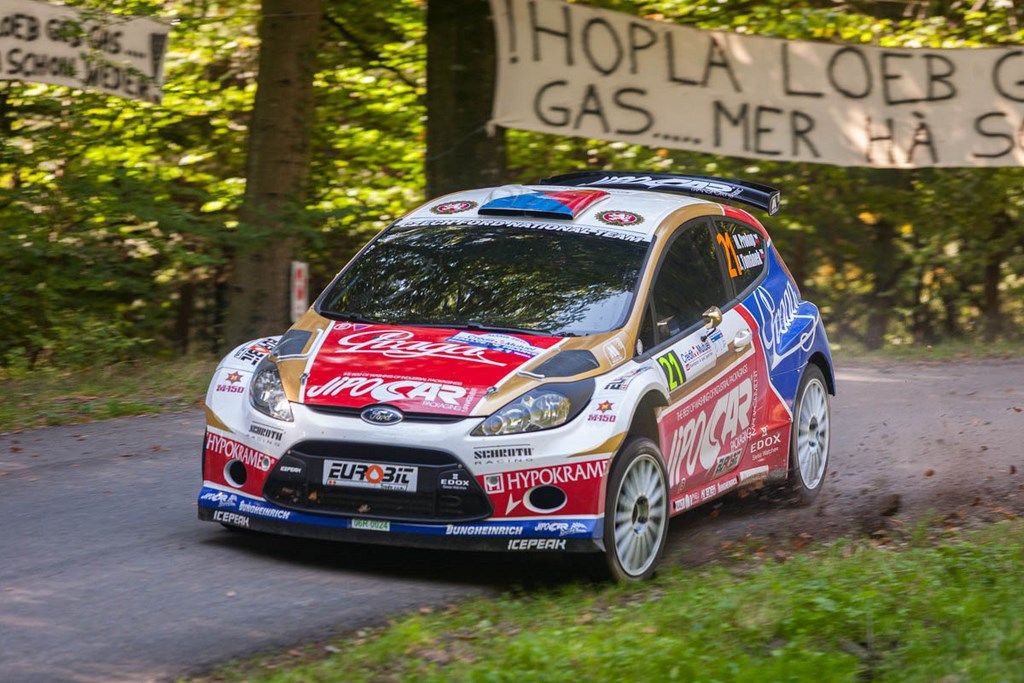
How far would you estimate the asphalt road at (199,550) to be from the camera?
19.0 feet

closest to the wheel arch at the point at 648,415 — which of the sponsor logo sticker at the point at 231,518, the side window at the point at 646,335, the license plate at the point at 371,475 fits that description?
the side window at the point at 646,335

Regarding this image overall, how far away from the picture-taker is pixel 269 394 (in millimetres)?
7090

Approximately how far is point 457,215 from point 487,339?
1.48m

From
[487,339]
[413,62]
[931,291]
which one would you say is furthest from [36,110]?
[931,291]

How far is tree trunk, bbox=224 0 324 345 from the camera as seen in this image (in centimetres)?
1429

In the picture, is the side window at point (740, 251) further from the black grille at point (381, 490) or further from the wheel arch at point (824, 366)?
the black grille at point (381, 490)

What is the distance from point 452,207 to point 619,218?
3.31 feet

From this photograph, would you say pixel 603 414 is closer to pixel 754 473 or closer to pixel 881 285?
pixel 754 473

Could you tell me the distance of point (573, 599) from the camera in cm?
668

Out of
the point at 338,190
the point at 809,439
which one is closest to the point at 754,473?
the point at 809,439

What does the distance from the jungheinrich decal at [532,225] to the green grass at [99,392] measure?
13.4 ft

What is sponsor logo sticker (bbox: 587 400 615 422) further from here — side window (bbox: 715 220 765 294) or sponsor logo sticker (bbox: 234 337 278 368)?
side window (bbox: 715 220 765 294)

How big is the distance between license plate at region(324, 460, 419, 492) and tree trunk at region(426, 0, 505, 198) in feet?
27.6

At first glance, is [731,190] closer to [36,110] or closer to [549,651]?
[549,651]
